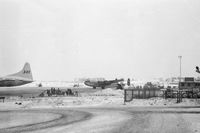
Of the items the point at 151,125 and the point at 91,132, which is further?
the point at 151,125

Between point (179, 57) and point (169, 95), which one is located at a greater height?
point (179, 57)

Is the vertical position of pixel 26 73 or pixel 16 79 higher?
pixel 26 73

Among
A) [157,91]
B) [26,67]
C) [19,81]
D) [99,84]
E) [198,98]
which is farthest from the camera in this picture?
[26,67]

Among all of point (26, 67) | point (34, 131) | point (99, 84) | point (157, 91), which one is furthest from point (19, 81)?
point (34, 131)

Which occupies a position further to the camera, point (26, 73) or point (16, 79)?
point (26, 73)

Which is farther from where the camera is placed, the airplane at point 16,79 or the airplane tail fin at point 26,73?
the airplane tail fin at point 26,73

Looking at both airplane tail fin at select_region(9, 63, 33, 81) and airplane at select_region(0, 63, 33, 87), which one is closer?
airplane at select_region(0, 63, 33, 87)

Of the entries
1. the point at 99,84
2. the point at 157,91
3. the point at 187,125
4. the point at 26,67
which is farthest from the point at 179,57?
the point at 187,125

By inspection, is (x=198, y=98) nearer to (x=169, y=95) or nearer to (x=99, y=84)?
(x=169, y=95)

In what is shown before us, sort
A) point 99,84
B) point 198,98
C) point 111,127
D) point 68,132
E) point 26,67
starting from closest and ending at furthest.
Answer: point 68,132 → point 111,127 → point 198,98 → point 99,84 → point 26,67
